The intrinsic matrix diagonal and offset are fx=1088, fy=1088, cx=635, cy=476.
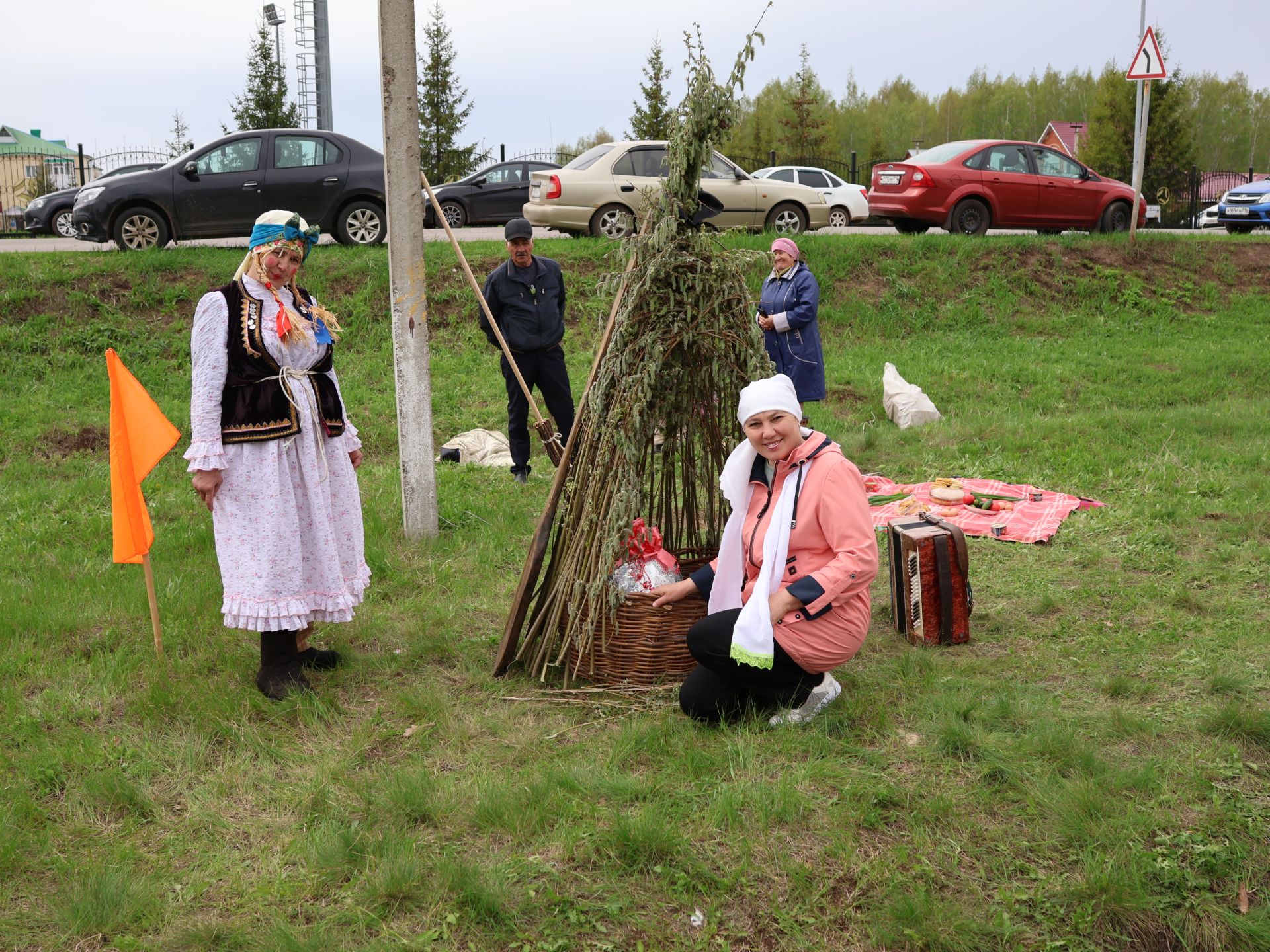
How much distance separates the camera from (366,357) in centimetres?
1023

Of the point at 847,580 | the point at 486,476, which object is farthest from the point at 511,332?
the point at 847,580

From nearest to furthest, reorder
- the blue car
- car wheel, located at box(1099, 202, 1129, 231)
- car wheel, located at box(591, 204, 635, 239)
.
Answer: car wheel, located at box(591, 204, 635, 239) < car wheel, located at box(1099, 202, 1129, 231) < the blue car

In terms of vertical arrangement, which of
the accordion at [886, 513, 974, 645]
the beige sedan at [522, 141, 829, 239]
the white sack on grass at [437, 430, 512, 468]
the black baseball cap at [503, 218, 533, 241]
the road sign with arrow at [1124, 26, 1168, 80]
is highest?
the road sign with arrow at [1124, 26, 1168, 80]

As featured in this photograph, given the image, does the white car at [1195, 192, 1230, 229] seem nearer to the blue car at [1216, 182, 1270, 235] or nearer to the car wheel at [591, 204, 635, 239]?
the blue car at [1216, 182, 1270, 235]

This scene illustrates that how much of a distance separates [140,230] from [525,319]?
641 cm

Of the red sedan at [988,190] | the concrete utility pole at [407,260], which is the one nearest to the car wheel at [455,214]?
the red sedan at [988,190]

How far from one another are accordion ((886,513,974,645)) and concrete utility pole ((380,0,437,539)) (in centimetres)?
269

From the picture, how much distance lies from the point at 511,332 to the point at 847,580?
432 centimetres

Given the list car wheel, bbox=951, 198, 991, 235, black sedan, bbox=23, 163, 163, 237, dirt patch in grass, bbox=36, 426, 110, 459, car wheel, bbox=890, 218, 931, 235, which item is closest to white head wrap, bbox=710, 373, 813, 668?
dirt patch in grass, bbox=36, 426, 110, 459

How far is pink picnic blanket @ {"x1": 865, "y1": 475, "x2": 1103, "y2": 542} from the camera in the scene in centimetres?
614

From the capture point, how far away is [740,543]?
389 centimetres

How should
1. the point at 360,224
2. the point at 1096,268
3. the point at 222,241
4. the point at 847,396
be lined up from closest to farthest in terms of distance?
the point at 847,396
the point at 360,224
the point at 1096,268
the point at 222,241

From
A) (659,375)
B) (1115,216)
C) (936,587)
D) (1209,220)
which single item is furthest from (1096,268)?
(1209,220)

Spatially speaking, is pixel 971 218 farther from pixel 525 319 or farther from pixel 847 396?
pixel 525 319
